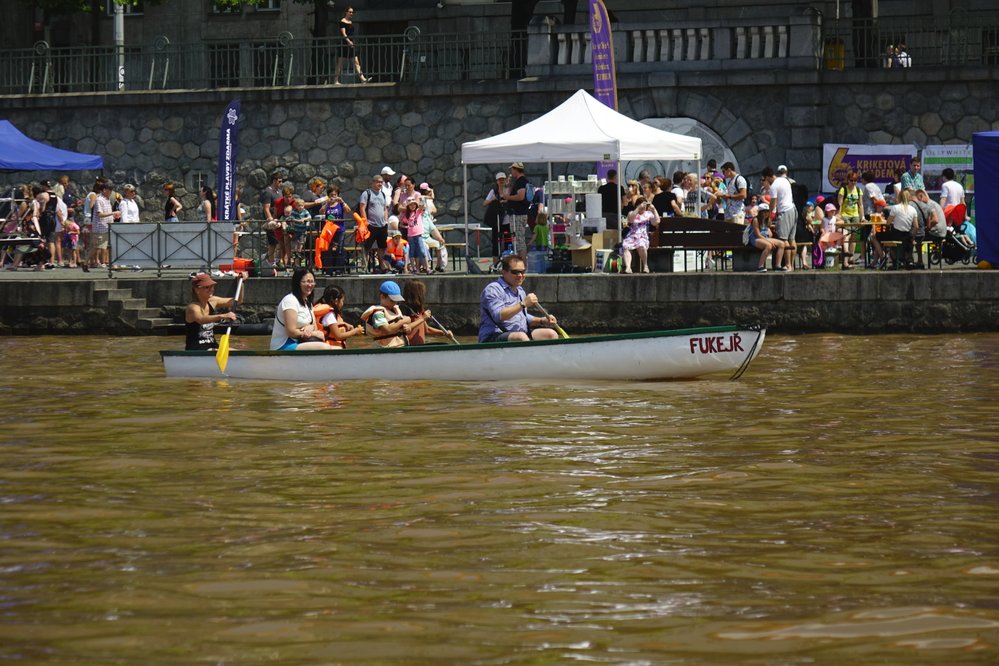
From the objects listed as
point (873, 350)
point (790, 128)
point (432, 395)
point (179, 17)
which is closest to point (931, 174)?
point (790, 128)

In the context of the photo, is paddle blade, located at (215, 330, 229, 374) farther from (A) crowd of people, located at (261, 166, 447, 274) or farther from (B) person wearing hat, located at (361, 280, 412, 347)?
(A) crowd of people, located at (261, 166, 447, 274)

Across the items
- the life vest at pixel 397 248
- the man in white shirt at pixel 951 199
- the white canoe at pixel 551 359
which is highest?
the man in white shirt at pixel 951 199

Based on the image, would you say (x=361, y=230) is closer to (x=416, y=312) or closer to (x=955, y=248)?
(x=955, y=248)

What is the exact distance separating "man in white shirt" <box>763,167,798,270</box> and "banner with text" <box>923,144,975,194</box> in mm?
7293

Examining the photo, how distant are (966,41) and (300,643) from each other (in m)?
27.2

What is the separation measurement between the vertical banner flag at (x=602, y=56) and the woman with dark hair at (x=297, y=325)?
10.8 meters

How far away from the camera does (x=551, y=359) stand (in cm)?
1642

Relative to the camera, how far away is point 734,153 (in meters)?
A: 31.6

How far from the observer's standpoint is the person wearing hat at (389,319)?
17547 millimetres

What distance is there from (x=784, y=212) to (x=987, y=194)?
2.86 meters

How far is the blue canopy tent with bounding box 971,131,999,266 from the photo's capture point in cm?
2367

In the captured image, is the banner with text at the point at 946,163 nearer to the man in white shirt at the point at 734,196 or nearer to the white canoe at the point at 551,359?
the man in white shirt at the point at 734,196

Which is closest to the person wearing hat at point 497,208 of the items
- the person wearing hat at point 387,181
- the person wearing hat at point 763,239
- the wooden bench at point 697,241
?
the person wearing hat at point 387,181

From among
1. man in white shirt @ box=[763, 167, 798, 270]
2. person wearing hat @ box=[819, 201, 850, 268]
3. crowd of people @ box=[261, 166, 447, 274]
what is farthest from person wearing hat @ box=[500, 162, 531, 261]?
person wearing hat @ box=[819, 201, 850, 268]
